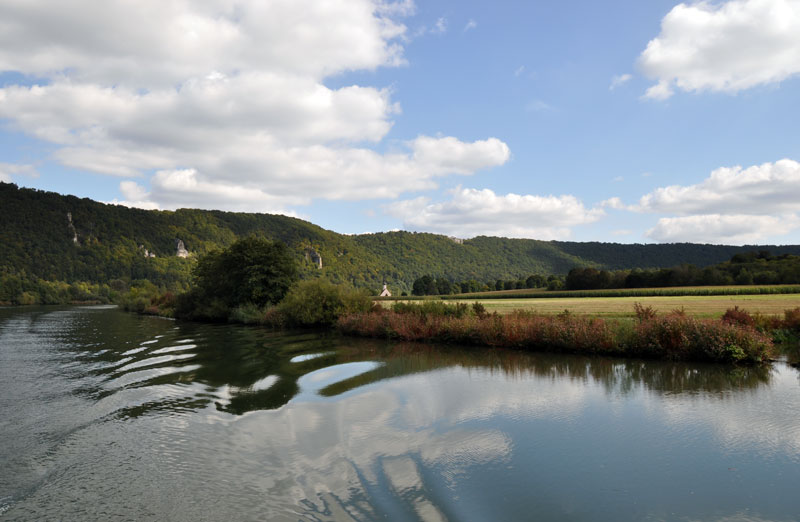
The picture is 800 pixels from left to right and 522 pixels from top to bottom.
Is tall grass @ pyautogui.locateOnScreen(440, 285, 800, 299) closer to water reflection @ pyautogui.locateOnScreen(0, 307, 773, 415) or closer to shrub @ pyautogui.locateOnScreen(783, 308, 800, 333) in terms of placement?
shrub @ pyautogui.locateOnScreen(783, 308, 800, 333)

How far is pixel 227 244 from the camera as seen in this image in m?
101

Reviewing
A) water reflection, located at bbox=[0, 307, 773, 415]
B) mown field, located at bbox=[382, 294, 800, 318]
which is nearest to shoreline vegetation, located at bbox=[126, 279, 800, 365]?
water reflection, located at bbox=[0, 307, 773, 415]

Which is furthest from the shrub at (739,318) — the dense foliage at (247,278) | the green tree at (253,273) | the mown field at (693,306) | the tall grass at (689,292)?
the green tree at (253,273)

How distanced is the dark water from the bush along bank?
1.14 m

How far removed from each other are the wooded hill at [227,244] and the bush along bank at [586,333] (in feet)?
187

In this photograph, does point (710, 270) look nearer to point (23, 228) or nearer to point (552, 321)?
point (552, 321)

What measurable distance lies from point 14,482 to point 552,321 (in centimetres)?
1770

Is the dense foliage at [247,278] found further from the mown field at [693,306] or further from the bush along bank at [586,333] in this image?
the mown field at [693,306]

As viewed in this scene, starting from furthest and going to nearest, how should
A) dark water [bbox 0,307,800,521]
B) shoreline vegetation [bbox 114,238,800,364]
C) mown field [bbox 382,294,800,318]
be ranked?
mown field [bbox 382,294,800,318] → shoreline vegetation [bbox 114,238,800,364] → dark water [bbox 0,307,800,521]

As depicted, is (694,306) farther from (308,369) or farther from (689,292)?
(308,369)

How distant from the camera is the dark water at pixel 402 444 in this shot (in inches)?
215

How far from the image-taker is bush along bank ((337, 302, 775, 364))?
49.2 feet

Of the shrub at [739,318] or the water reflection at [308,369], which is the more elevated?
the shrub at [739,318]

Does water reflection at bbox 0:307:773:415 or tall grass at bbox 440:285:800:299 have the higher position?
tall grass at bbox 440:285:800:299
